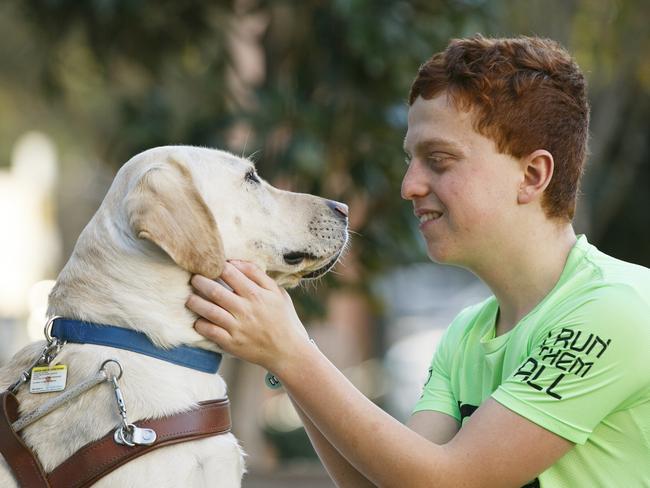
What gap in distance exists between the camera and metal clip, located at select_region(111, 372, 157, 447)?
8.48ft

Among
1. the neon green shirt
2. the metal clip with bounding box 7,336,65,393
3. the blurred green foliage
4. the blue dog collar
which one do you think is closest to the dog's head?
the blue dog collar

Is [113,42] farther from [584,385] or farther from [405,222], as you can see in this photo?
[584,385]

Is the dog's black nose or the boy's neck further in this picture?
the dog's black nose

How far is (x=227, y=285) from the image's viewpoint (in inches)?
109

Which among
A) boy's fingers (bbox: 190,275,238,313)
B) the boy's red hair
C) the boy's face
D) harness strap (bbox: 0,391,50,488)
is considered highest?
the boy's red hair

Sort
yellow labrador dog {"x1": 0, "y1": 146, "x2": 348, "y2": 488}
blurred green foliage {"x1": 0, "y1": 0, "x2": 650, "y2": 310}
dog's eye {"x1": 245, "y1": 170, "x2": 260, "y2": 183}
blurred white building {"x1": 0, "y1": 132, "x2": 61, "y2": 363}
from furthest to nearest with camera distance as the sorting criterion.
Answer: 1. blurred white building {"x1": 0, "y1": 132, "x2": 61, "y2": 363}
2. blurred green foliage {"x1": 0, "y1": 0, "x2": 650, "y2": 310}
3. dog's eye {"x1": 245, "y1": 170, "x2": 260, "y2": 183}
4. yellow labrador dog {"x1": 0, "y1": 146, "x2": 348, "y2": 488}

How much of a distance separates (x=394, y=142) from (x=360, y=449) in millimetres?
4736

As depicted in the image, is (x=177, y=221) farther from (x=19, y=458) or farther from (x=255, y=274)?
(x=19, y=458)

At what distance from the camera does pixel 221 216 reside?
3062mm

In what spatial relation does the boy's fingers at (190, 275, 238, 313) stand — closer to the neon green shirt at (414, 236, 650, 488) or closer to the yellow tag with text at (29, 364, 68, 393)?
the yellow tag with text at (29, 364, 68, 393)

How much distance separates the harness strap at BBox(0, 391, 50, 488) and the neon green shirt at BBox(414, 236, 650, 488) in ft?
3.93

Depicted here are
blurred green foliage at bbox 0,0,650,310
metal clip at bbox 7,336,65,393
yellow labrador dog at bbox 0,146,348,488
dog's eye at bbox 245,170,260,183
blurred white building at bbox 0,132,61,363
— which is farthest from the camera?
blurred white building at bbox 0,132,61,363

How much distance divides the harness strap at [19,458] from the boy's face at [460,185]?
1241mm

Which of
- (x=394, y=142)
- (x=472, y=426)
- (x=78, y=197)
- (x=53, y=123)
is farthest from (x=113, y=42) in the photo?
(x=78, y=197)
